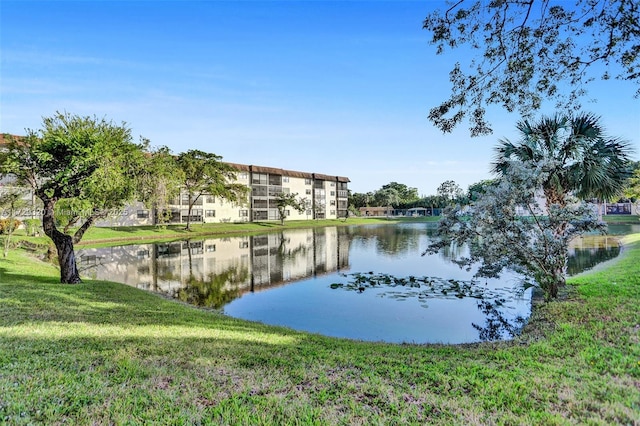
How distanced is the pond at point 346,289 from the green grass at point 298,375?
8.30ft

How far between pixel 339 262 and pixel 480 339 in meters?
14.5

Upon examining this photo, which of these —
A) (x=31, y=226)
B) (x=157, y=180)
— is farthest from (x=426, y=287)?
(x=31, y=226)

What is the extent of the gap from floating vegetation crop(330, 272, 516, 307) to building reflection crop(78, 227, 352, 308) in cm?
325

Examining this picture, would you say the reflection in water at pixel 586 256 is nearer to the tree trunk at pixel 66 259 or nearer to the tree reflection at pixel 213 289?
the tree reflection at pixel 213 289

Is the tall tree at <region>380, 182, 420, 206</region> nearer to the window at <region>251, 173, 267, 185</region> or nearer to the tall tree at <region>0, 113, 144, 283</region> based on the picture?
the window at <region>251, 173, 267, 185</region>

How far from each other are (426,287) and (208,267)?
1238cm

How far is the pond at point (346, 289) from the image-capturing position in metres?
10.9

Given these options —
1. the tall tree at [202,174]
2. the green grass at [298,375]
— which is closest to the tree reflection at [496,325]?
the green grass at [298,375]

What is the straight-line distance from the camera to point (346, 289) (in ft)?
52.3

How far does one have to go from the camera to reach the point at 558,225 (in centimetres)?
1116

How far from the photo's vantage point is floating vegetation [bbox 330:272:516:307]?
14.4 meters

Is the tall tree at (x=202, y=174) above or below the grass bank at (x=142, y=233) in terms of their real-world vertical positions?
above

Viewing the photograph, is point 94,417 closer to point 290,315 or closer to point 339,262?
point 290,315

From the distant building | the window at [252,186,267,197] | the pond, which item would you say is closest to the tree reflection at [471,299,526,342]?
the pond
